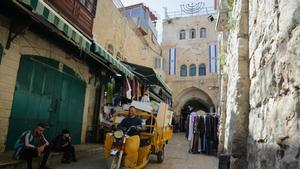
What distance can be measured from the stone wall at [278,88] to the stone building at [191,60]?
21525 millimetres

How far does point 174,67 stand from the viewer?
84.3ft

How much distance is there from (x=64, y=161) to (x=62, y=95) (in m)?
2.76

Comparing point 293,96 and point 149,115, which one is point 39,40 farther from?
point 293,96

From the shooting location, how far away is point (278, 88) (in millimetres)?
1902

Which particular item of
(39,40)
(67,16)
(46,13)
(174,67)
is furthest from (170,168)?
(174,67)

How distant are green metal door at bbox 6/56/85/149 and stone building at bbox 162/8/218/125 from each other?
669 inches

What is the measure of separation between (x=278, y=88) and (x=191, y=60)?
78.1 ft

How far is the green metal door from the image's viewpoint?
620 centimetres

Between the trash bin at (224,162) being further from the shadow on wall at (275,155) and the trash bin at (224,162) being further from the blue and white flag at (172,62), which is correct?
the blue and white flag at (172,62)

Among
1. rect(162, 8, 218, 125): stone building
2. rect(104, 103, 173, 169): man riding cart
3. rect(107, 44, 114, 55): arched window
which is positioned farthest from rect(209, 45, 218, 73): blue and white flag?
rect(104, 103, 173, 169): man riding cart

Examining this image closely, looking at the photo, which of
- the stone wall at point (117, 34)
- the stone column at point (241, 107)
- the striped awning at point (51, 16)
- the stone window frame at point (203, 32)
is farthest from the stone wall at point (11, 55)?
the stone window frame at point (203, 32)

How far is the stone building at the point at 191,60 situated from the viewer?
951 inches

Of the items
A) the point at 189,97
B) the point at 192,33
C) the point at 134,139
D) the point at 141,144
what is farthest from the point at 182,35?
the point at 134,139

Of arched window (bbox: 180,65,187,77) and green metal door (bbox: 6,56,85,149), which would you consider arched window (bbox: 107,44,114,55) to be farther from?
arched window (bbox: 180,65,187,77)
